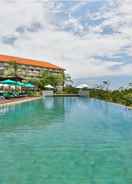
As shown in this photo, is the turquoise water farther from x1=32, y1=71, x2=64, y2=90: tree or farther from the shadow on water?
x1=32, y1=71, x2=64, y2=90: tree

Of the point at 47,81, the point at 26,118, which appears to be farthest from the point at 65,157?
the point at 47,81

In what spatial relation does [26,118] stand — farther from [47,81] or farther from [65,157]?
[47,81]

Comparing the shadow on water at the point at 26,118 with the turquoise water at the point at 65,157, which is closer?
the turquoise water at the point at 65,157

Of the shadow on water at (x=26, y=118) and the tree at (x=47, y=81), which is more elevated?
the tree at (x=47, y=81)

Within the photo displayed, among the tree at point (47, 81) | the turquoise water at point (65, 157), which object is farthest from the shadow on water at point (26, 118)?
the tree at point (47, 81)

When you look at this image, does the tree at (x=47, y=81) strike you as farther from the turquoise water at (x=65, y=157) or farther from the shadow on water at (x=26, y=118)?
the turquoise water at (x=65, y=157)

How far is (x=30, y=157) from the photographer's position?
7.12 meters

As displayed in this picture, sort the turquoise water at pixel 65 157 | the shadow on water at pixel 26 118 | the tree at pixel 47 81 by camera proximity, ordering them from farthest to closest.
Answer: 1. the tree at pixel 47 81
2. the shadow on water at pixel 26 118
3. the turquoise water at pixel 65 157

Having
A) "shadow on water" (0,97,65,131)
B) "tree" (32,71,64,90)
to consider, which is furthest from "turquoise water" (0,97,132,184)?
"tree" (32,71,64,90)

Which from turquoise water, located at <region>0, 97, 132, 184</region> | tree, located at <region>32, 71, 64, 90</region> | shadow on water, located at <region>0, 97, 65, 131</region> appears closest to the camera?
turquoise water, located at <region>0, 97, 132, 184</region>

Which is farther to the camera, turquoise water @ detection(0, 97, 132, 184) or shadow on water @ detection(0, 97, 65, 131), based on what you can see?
shadow on water @ detection(0, 97, 65, 131)

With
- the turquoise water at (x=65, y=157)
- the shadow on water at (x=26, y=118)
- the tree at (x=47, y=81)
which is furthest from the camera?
the tree at (x=47, y=81)

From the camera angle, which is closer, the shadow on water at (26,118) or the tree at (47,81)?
the shadow on water at (26,118)

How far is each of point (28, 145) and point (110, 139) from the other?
2.83 meters
